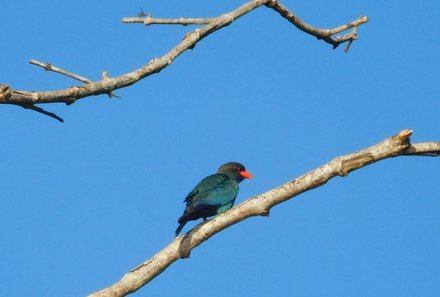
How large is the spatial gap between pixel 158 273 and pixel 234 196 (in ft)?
13.8

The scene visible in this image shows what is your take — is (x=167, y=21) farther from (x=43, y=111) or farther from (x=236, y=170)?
(x=236, y=170)

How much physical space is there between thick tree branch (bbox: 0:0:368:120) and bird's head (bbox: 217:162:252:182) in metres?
4.67

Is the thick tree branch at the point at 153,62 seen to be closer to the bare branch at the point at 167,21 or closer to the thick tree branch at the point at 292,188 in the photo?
the bare branch at the point at 167,21

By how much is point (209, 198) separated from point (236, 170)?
2575 mm

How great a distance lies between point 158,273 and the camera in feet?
20.5

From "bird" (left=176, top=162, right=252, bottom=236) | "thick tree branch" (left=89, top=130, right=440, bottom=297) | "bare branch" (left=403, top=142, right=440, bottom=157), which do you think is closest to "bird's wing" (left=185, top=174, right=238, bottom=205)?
"bird" (left=176, top=162, right=252, bottom=236)

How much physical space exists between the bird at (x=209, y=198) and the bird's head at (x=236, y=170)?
1349 millimetres

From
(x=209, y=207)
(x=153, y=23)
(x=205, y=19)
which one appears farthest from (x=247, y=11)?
(x=209, y=207)

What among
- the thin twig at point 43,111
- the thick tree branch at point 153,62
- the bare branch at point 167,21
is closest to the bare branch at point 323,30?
the thick tree branch at point 153,62

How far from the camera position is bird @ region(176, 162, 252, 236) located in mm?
9585

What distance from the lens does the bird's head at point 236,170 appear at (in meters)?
12.4

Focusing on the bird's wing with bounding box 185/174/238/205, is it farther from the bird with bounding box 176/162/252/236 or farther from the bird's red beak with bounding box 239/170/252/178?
the bird's red beak with bounding box 239/170/252/178

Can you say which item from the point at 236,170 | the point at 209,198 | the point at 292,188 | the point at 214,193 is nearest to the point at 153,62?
the point at 292,188

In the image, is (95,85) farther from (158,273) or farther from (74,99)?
(158,273)
